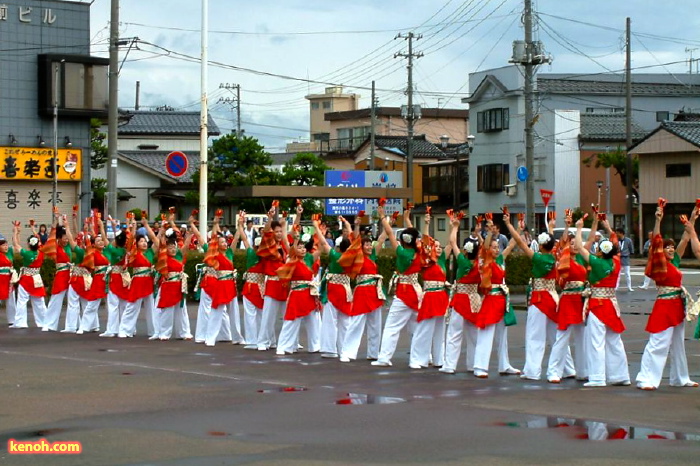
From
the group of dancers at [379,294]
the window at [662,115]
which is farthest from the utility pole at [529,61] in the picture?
the window at [662,115]

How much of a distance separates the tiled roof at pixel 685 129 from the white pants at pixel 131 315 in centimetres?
3285

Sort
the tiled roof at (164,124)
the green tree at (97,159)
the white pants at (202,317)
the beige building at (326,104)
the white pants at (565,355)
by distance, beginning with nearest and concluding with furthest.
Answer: the white pants at (565,355), the white pants at (202,317), the green tree at (97,159), the tiled roof at (164,124), the beige building at (326,104)

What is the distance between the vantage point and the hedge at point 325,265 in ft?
84.3

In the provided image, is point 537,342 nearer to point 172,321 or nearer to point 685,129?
point 172,321

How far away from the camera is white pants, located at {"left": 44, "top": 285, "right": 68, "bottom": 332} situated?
2027 centimetres

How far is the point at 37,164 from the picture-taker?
3478 cm

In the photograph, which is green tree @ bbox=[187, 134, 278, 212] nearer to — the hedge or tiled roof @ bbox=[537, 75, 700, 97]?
tiled roof @ bbox=[537, 75, 700, 97]

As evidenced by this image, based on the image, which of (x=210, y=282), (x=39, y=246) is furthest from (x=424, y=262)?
(x=39, y=246)

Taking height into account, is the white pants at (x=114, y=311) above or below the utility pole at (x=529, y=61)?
below

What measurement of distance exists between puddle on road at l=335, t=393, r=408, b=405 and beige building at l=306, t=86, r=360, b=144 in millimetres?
80454

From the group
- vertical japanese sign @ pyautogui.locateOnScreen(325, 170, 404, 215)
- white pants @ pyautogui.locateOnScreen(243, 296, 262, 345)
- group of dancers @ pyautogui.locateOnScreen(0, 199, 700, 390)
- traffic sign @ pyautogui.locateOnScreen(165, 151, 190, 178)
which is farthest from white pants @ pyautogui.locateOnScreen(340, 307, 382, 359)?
vertical japanese sign @ pyautogui.locateOnScreen(325, 170, 404, 215)

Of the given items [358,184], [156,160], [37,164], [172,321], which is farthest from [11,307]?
[156,160]

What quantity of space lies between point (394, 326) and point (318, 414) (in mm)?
4431

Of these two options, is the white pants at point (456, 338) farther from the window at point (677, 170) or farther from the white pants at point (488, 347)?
the window at point (677, 170)
